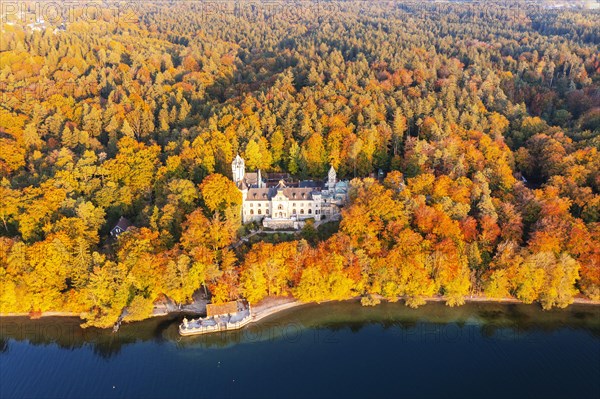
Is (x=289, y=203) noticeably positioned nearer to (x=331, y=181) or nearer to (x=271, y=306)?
(x=331, y=181)

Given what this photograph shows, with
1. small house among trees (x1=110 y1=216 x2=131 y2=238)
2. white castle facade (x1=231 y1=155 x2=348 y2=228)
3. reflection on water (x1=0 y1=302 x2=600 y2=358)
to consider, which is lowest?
reflection on water (x1=0 y1=302 x2=600 y2=358)

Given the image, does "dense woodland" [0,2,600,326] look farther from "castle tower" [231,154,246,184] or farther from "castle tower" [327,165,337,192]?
"castle tower" [327,165,337,192]

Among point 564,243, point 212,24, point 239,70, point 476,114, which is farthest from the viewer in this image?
point 212,24

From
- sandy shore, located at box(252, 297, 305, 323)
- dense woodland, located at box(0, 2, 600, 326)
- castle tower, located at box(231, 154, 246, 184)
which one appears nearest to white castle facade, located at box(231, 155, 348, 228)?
castle tower, located at box(231, 154, 246, 184)

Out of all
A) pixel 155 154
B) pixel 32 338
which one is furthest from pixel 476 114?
pixel 32 338

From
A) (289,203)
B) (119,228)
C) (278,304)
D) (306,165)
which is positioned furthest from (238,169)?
(278,304)

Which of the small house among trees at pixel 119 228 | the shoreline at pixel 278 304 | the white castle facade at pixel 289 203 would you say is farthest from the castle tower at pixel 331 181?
the small house among trees at pixel 119 228

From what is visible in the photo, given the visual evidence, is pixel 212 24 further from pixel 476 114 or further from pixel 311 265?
pixel 311 265
